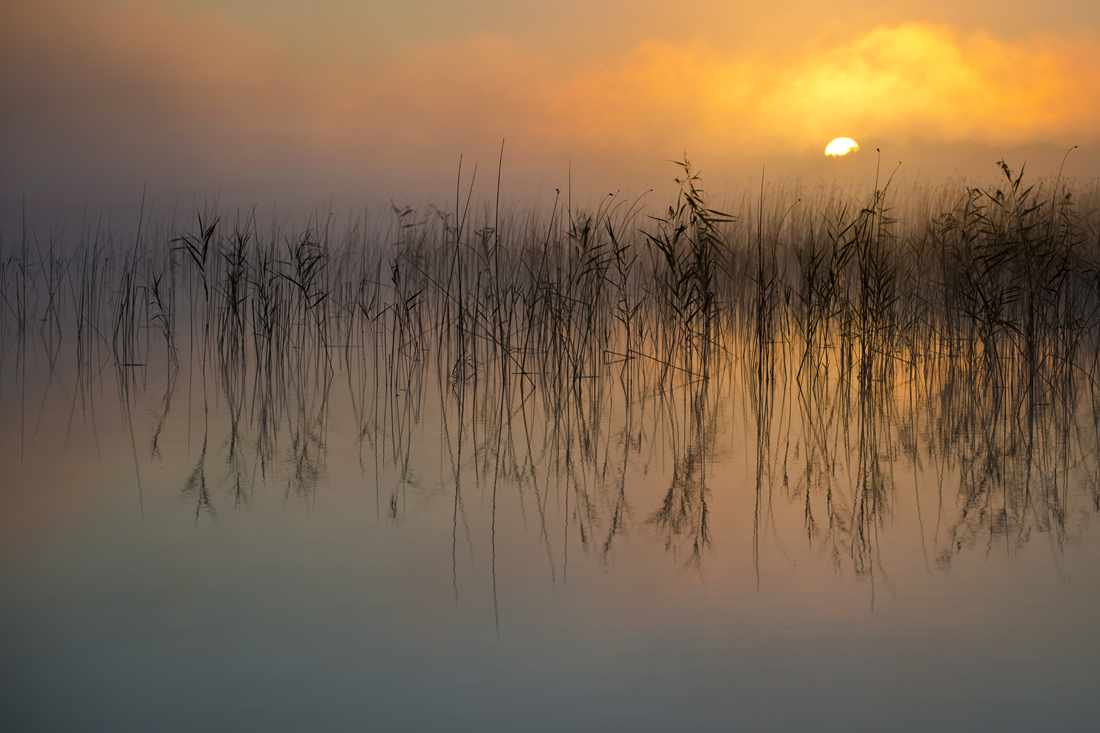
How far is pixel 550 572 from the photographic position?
156 centimetres

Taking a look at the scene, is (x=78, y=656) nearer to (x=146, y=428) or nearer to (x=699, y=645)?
(x=699, y=645)

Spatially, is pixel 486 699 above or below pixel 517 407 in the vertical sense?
below

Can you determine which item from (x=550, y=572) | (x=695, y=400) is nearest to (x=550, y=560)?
(x=550, y=572)

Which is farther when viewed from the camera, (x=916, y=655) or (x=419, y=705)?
(x=916, y=655)

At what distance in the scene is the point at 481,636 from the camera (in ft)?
4.21

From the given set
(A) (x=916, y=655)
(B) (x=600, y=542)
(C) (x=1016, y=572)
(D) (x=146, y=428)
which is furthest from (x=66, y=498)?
(C) (x=1016, y=572)

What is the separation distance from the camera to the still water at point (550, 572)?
1.12m

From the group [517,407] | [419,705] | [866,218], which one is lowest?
[419,705]

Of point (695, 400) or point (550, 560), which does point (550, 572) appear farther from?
point (695, 400)

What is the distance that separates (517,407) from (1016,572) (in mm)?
2008

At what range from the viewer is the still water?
1.12 metres

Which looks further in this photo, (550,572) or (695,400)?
(695,400)

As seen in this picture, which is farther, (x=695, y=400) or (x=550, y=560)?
(x=695, y=400)

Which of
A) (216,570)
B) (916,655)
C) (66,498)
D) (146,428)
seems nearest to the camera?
(916,655)
